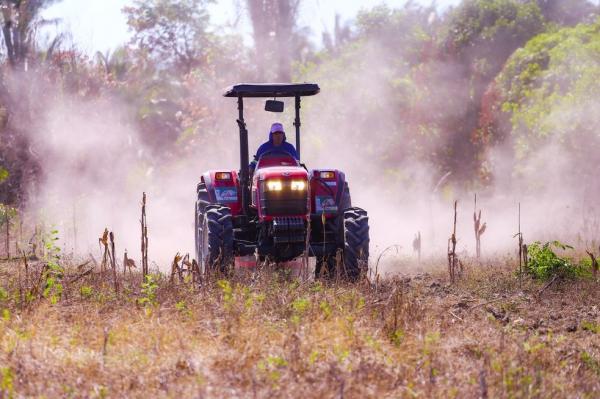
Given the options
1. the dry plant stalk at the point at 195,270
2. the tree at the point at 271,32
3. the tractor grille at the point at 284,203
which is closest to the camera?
the dry plant stalk at the point at 195,270

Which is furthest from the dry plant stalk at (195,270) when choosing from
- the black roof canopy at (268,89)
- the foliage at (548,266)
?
the foliage at (548,266)

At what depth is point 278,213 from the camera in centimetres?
1013

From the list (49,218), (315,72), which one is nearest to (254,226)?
(49,218)

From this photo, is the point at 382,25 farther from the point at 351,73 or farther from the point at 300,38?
the point at 351,73

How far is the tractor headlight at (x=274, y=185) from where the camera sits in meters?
10.0

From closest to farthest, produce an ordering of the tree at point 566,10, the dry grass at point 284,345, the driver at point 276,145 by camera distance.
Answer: the dry grass at point 284,345
the driver at point 276,145
the tree at point 566,10

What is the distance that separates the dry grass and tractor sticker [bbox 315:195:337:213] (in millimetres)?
1858

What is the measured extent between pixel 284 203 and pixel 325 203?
2.11ft

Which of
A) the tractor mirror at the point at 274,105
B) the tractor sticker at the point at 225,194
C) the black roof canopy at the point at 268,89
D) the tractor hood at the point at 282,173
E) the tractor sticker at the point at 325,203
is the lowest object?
the tractor sticker at the point at 325,203

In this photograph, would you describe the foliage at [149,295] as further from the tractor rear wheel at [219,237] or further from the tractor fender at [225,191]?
the tractor fender at [225,191]

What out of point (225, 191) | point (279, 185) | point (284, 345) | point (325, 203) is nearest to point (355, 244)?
point (325, 203)

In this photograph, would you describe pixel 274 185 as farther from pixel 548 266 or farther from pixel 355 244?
pixel 548 266

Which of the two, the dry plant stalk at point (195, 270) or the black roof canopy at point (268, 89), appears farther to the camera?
the black roof canopy at point (268, 89)

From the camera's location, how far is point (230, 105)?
28.9 m
